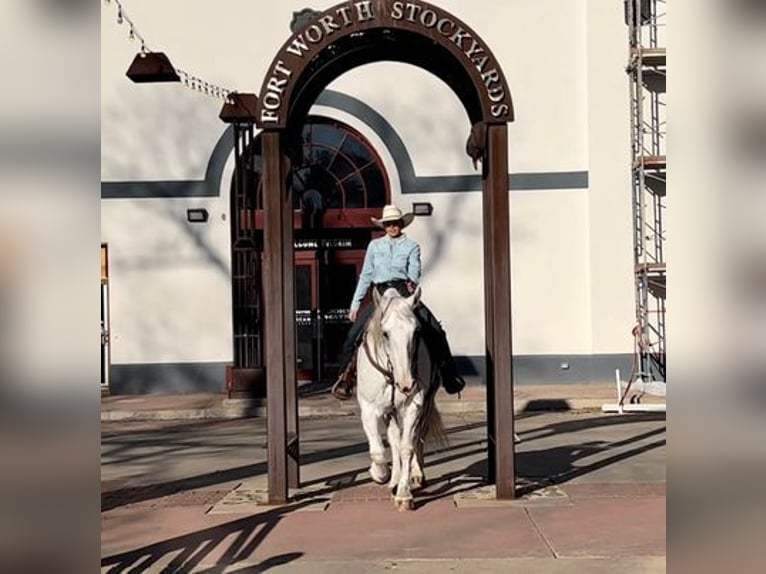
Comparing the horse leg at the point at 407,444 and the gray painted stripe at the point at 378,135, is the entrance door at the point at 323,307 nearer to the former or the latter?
the gray painted stripe at the point at 378,135

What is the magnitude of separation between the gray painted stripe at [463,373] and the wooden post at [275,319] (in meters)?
9.65

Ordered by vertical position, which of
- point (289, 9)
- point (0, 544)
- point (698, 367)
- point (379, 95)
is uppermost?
point (289, 9)

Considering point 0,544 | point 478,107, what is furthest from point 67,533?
point 478,107

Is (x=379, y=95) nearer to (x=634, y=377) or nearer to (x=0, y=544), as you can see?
(x=634, y=377)

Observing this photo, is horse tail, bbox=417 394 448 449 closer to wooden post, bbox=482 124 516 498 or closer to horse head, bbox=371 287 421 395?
wooden post, bbox=482 124 516 498

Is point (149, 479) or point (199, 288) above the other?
point (199, 288)

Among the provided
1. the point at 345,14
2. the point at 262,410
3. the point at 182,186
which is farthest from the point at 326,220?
the point at 345,14

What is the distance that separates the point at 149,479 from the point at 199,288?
8.37 m

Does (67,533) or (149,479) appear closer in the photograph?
(67,533)

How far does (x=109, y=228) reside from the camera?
17453 mm

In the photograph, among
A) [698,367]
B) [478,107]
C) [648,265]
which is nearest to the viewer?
[698,367]

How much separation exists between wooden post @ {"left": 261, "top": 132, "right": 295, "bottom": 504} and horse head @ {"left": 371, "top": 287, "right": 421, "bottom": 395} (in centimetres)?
115

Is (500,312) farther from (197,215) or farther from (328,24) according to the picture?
(197,215)

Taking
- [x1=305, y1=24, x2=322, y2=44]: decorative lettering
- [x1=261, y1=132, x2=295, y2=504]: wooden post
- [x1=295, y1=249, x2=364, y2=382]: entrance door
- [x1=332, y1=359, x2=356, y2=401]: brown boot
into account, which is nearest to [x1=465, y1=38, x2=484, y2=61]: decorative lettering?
[x1=305, y1=24, x2=322, y2=44]: decorative lettering
